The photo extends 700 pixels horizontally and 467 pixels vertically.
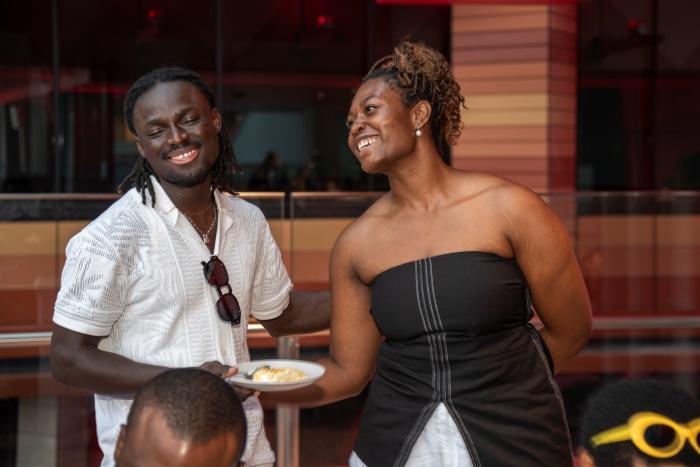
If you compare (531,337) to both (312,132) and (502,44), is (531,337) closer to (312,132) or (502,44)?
(502,44)

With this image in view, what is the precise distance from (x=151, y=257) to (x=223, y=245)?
229 millimetres

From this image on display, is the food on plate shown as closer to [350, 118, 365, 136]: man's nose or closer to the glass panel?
[350, 118, 365, 136]: man's nose

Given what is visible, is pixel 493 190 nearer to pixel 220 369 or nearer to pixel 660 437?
pixel 220 369

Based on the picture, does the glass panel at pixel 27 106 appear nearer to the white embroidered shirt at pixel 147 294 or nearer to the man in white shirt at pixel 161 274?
the man in white shirt at pixel 161 274

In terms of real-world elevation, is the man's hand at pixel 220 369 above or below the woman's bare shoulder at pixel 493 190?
below

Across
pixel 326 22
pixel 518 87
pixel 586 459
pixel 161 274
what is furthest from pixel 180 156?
pixel 326 22

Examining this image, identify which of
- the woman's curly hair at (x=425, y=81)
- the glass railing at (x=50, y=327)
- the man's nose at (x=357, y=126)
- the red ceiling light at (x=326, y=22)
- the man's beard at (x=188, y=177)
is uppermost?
the red ceiling light at (x=326, y=22)

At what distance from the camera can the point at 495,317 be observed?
196 centimetres

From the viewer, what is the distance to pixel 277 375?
2039mm

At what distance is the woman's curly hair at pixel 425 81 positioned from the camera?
2.14m

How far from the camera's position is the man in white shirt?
6.34 ft

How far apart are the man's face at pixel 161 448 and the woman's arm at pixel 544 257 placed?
3.20ft

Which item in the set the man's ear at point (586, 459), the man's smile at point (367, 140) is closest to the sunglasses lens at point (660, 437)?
the man's ear at point (586, 459)

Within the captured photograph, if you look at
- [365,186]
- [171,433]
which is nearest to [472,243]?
[171,433]
